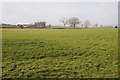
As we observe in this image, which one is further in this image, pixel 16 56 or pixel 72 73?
pixel 16 56

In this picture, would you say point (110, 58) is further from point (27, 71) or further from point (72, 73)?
point (27, 71)

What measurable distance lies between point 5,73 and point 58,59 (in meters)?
3.92

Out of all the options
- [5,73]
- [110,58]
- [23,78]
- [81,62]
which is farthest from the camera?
[110,58]

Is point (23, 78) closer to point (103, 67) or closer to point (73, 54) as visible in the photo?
point (103, 67)

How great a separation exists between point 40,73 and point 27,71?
766mm

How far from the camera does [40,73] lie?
9734mm

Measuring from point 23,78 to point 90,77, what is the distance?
3.11 meters

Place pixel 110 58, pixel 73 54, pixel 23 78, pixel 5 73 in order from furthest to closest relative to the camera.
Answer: pixel 73 54, pixel 110 58, pixel 5 73, pixel 23 78

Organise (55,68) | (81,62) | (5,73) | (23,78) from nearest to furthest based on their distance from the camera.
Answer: (23,78), (5,73), (55,68), (81,62)

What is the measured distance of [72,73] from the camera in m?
9.80

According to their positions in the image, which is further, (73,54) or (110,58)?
(73,54)

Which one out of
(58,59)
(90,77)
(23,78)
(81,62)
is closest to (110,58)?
(81,62)

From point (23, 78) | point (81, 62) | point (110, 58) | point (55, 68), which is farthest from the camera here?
point (110, 58)

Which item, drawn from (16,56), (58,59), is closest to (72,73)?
(58,59)
